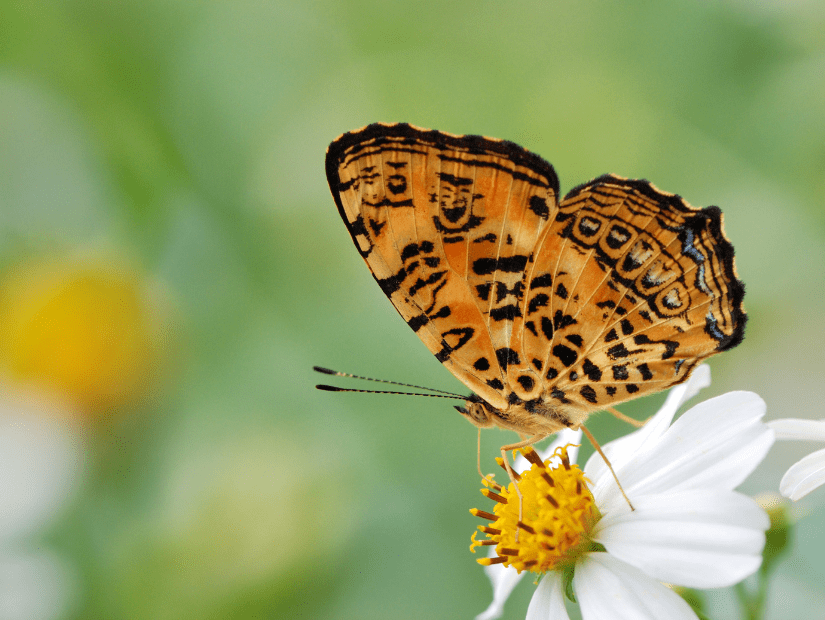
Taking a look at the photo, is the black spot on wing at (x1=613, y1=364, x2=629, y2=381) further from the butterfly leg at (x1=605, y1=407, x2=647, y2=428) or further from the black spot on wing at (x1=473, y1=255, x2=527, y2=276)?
the black spot on wing at (x1=473, y1=255, x2=527, y2=276)

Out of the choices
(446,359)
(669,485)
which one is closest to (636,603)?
(669,485)

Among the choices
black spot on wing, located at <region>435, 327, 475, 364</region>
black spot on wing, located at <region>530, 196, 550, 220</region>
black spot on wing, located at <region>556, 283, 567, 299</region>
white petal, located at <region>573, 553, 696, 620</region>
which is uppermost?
black spot on wing, located at <region>530, 196, 550, 220</region>

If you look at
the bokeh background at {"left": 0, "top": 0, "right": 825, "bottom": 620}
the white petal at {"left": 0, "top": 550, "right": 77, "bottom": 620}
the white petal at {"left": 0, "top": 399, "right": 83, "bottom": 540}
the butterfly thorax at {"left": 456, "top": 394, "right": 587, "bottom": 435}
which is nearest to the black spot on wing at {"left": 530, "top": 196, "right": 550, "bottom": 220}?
the butterfly thorax at {"left": 456, "top": 394, "right": 587, "bottom": 435}

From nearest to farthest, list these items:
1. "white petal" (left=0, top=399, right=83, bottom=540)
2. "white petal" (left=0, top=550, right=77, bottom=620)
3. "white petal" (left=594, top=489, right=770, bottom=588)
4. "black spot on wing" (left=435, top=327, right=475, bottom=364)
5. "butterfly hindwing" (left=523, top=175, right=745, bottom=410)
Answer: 1. "white petal" (left=594, top=489, right=770, bottom=588)
2. "butterfly hindwing" (left=523, top=175, right=745, bottom=410)
3. "black spot on wing" (left=435, top=327, right=475, bottom=364)
4. "white petal" (left=0, top=550, right=77, bottom=620)
5. "white petal" (left=0, top=399, right=83, bottom=540)

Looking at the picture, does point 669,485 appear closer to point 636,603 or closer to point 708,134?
point 636,603

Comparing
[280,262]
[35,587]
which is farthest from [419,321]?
[280,262]

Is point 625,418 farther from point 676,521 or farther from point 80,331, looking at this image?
point 80,331
